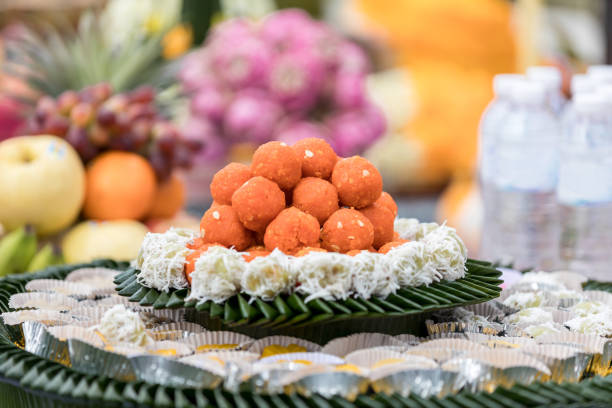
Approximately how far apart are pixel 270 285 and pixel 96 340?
255mm

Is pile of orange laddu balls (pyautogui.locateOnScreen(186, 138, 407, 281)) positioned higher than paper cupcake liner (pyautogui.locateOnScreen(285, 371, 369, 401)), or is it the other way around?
pile of orange laddu balls (pyautogui.locateOnScreen(186, 138, 407, 281))

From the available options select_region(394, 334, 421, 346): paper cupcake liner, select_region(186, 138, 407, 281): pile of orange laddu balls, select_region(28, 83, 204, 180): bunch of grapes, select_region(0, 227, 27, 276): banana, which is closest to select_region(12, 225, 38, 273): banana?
select_region(0, 227, 27, 276): banana

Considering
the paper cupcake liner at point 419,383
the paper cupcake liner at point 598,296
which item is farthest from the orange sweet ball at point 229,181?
the paper cupcake liner at point 598,296

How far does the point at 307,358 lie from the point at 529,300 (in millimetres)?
521

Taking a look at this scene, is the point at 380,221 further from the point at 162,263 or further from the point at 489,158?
the point at 489,158

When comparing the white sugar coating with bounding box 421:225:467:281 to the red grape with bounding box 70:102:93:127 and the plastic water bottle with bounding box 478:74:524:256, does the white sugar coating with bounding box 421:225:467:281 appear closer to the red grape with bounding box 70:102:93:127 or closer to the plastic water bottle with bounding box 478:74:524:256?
the plastic water bottle with bounding box 478:74:524:256

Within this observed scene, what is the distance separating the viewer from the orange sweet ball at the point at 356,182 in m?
1.14

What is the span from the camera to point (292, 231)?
109 cm

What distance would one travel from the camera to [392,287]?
106 centimetres

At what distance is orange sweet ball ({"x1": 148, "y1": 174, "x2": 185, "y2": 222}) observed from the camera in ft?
7.14

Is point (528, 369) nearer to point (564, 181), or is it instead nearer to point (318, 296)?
point (318, 296)

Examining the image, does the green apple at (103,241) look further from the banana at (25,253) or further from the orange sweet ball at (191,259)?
the orange sweet ball at (191,259)

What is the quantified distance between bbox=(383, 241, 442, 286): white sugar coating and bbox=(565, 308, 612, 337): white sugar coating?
0.25 meters

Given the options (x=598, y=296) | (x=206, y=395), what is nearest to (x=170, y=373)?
(x=206, y=395)
